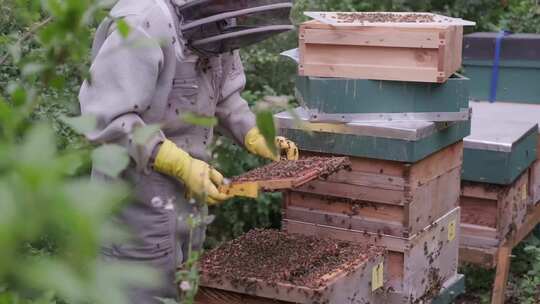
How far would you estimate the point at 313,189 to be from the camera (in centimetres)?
377

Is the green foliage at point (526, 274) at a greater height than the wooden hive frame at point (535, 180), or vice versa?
the wooden hive frame at point (535, 180)

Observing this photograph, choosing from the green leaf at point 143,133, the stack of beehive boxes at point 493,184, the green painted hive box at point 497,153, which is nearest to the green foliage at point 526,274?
the stack of beehive boxes at point 493,184

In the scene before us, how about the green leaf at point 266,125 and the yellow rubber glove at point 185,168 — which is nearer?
the green leaf at point 266,125

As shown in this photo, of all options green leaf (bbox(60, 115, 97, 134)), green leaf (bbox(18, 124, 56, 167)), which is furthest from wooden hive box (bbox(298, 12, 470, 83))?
green leaf (bbox(18, 124, 56, 167))

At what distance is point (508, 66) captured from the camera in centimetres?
543

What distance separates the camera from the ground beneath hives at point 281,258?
9.55 ft

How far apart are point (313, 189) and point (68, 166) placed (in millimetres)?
3018

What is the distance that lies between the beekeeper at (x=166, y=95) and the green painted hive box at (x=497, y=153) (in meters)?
1.76

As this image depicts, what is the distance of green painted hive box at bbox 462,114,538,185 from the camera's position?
14.3 feet

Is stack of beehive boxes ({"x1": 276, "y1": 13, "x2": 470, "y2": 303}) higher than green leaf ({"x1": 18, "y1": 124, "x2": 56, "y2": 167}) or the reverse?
the reverse

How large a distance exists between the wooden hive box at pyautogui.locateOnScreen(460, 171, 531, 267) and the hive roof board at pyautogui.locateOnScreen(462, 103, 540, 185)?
84 mm

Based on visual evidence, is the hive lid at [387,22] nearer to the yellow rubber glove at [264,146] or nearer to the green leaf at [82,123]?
the yellow rubber glove at [264,146]

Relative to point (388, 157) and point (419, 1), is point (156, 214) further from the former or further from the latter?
point (419, 1)

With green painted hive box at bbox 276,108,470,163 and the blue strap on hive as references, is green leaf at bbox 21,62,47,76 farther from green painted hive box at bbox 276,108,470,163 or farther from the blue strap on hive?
the blue strap on hive
